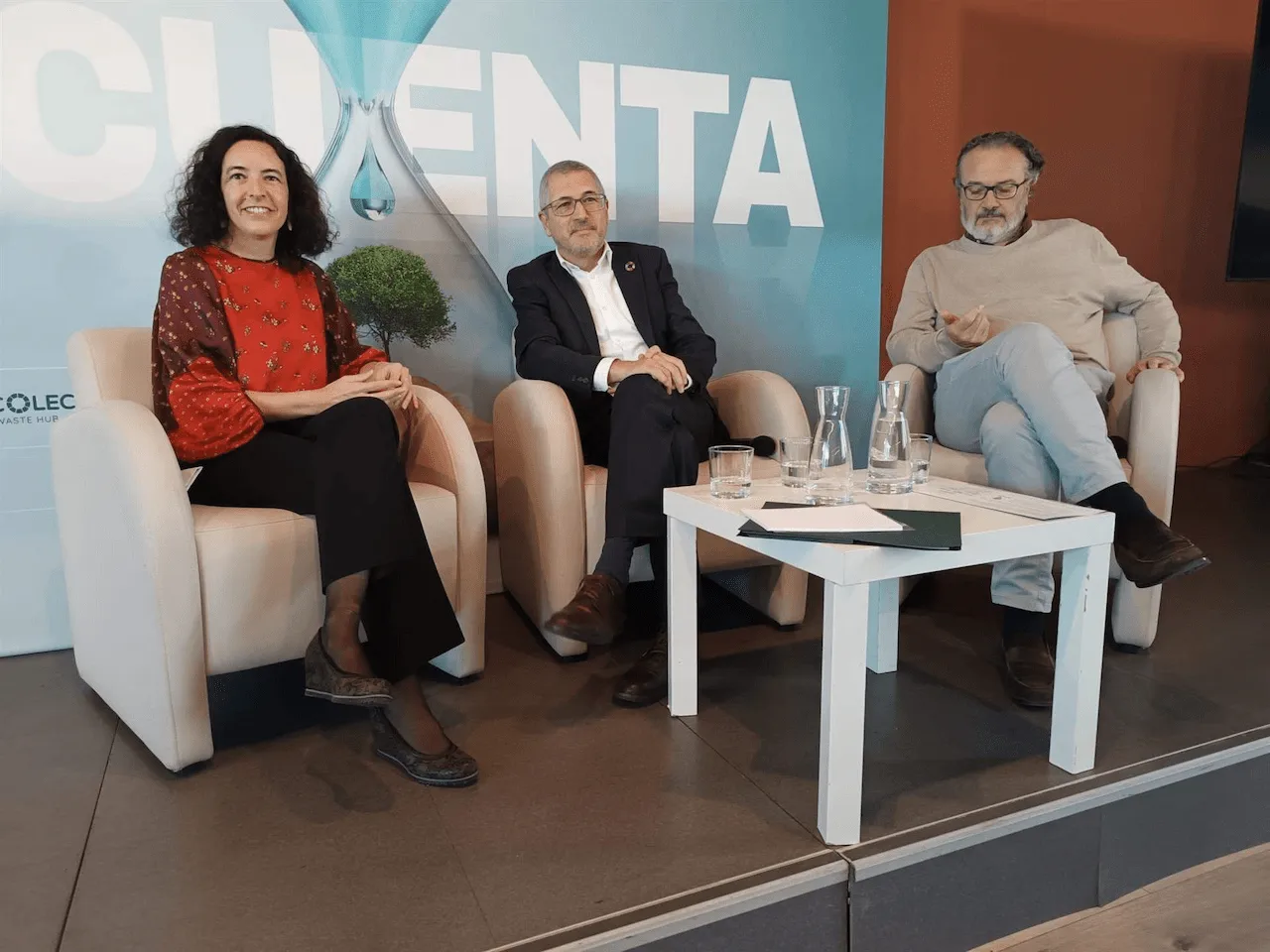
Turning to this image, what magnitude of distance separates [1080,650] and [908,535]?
0.47 metres

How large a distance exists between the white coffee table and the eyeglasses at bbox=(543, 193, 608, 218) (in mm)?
1035

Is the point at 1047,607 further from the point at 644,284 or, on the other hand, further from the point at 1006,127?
the point at 1006,127

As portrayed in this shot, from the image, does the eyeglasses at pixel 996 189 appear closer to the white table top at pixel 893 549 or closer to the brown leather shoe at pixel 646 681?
the white table top at pixel 893 549

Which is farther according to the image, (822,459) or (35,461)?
(35,461)

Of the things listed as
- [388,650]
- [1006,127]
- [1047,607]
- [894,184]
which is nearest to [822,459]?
[1047,607]

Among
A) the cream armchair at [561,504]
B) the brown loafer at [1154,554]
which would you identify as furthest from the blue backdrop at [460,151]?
the brown loafer at [1154,554]

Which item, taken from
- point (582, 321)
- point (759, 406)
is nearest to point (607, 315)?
point (582, 321)

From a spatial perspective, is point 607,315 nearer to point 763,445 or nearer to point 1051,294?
point 763,445

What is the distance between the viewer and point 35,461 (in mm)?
2232

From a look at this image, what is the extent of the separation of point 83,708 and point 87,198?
3.98ft

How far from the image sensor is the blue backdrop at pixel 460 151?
7.14 feet

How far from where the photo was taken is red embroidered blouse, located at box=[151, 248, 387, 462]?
1791 mm

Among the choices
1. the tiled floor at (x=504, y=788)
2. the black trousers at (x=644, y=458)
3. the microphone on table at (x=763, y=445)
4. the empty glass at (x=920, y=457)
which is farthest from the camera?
the microphone on table at (x=763, y=445)

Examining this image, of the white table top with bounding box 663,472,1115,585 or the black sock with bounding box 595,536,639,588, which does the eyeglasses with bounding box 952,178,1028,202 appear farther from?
the black sock with bounding box 595,536,639,588
